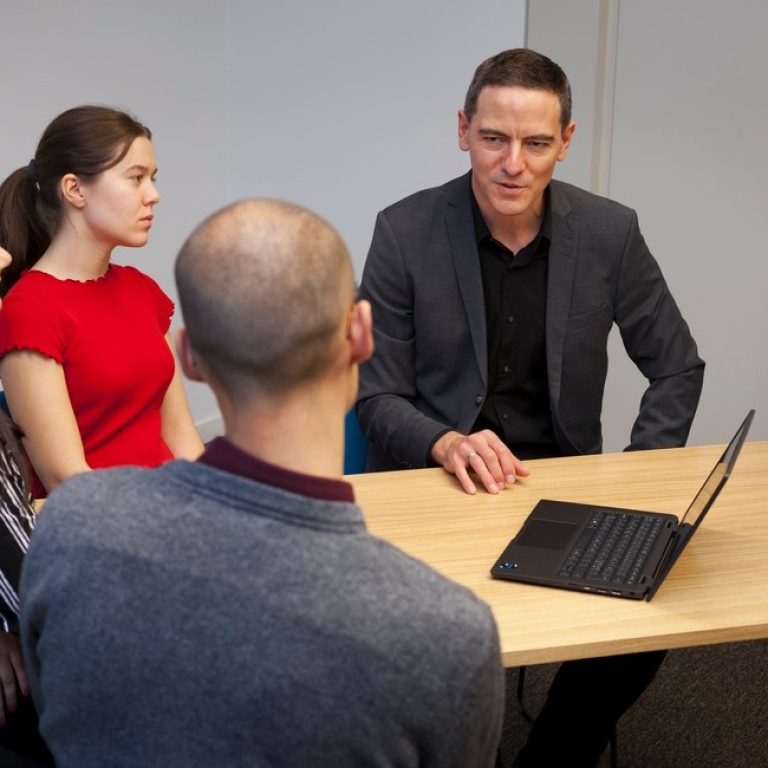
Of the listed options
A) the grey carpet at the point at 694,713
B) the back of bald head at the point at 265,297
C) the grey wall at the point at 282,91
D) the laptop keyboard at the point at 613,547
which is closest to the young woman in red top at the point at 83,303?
the laptop keyboard at the point at 613,547

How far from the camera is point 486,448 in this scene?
2.01 m

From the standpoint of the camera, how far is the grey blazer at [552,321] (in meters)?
2.45

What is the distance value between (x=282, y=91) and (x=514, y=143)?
2586 millimetres

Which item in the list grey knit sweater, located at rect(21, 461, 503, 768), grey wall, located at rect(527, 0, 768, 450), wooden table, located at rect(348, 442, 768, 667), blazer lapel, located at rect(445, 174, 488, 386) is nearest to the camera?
grey knit sweater, located at rect(21, 461, 503, 768)

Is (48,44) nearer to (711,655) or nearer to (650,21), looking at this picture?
(650,21)

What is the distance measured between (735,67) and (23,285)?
2.64m

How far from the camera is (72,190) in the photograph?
2.30 m

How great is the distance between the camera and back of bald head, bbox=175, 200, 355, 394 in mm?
966

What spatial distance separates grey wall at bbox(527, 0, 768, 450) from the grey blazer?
1.48m

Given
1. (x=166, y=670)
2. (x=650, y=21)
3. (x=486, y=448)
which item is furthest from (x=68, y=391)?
(x=650, y=21)

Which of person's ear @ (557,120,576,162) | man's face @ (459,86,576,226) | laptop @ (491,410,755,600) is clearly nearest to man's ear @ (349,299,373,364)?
laptop @ (491,410,755,600)

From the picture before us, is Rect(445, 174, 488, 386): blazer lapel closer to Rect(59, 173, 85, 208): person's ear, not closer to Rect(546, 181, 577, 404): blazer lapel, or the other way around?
Rect(546, 181, 577, 404): blazer lapel

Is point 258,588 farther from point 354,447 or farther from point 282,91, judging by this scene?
point 282,91

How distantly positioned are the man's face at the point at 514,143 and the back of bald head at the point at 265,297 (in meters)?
1.42
